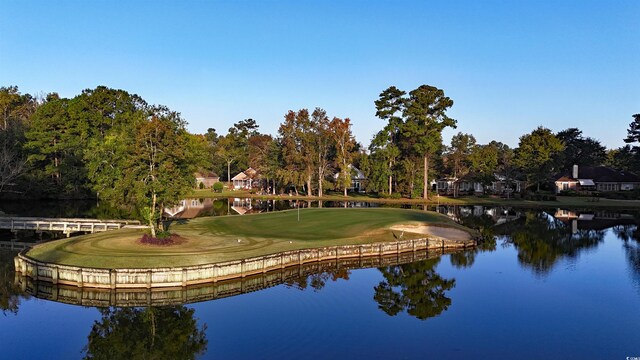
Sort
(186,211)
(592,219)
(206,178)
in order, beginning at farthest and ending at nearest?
(206,178) < (186,211) < (592,219)

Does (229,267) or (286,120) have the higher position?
(286,120)

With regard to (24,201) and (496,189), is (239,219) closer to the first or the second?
(24,201)

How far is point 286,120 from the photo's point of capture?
113 meters

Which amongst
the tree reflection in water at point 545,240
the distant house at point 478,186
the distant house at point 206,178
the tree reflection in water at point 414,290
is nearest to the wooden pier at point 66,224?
the tree reflection in water at point 414,290

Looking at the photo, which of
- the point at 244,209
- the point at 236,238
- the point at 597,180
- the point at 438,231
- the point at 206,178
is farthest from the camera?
the point at 206,178

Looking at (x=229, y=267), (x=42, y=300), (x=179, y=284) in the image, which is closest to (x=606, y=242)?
(x=229, y=267)

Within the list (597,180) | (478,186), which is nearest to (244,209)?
(478,186)

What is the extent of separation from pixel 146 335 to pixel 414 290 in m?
18.3

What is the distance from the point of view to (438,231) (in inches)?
2095

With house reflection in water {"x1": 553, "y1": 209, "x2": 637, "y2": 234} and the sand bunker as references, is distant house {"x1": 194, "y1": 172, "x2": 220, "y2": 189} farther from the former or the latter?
the sand bunker

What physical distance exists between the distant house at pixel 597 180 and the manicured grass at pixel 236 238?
7640cm

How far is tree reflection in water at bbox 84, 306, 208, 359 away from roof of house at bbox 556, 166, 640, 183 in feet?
404

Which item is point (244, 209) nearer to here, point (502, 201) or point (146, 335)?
point (502, 201)

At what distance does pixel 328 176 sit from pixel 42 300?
307ft
